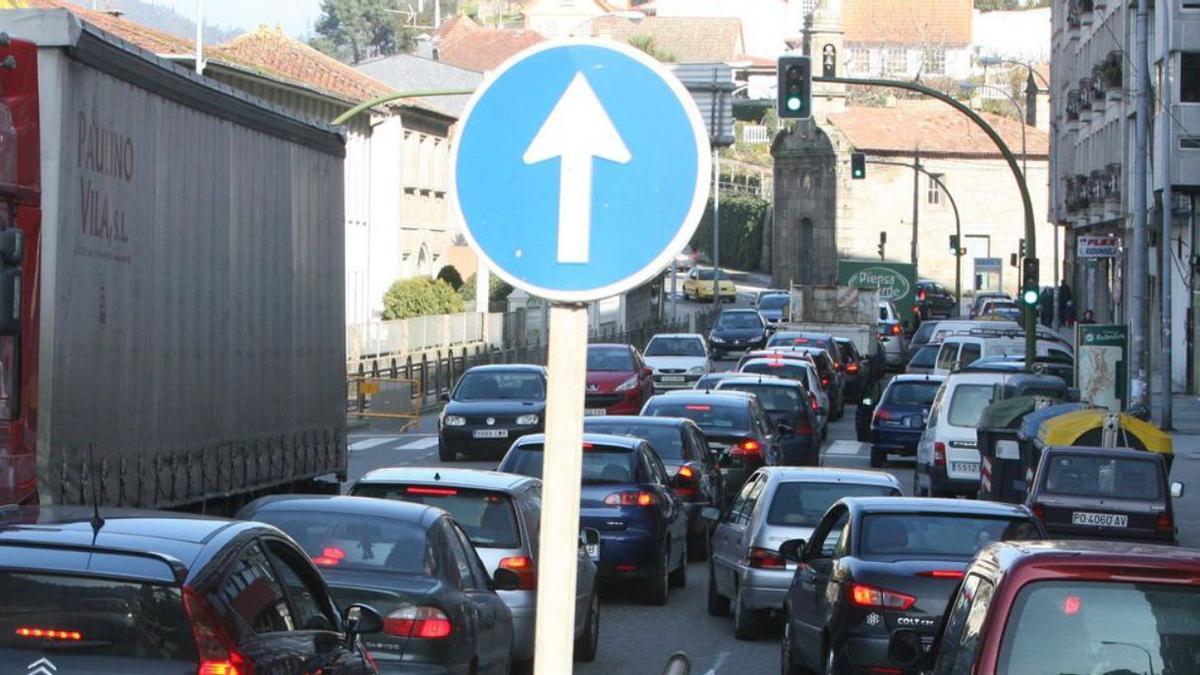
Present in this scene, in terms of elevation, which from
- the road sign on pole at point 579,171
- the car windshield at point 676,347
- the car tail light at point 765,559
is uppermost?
the road sign on pole at point 579,171

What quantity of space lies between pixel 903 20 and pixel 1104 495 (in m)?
149

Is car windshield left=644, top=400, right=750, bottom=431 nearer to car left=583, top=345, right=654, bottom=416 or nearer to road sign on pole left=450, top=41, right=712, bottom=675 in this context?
car left=583, top=345, right=654, bottom=416

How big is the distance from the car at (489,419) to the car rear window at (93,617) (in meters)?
24.9

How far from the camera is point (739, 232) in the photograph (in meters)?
125

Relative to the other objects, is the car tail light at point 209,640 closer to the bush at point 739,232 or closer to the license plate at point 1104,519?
the license plate at point 1104,519

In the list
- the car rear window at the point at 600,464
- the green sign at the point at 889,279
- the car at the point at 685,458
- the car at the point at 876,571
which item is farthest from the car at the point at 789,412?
the green sign at the point at 889,279

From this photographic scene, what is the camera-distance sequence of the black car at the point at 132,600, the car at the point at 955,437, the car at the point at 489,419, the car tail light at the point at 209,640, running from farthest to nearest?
1. the car at the point at 489,419
2. the car at the point at 955,437
3. the car tail light at the point at 209,640
4. the black car at the point at 132,600

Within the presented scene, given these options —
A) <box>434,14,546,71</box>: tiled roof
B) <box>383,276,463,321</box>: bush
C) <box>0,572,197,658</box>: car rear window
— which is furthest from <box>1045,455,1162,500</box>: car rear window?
<box>434,14,546,71</box>: tiled roof

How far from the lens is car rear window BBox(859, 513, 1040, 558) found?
41.6 feet

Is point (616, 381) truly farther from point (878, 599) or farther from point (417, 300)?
point (878, 599)

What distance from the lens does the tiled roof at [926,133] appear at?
109625mm

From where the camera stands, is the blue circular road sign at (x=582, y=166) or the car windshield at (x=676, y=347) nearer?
the blue circular road sign at (x=582, y=166)

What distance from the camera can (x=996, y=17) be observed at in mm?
169750

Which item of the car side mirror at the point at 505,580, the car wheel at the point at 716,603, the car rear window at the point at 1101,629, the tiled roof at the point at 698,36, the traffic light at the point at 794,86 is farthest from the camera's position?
the tiled roof at the point at 698,36
